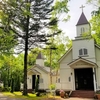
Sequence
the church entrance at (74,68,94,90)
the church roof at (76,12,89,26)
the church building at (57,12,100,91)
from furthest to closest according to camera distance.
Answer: the church roof at (76,12,89,26)
the church entrance at (74,68,94,90)
the church building at (57,12,100,91)

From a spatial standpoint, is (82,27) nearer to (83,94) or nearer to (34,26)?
(34,26)

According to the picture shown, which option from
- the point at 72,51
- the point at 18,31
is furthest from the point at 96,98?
the point at 18,31

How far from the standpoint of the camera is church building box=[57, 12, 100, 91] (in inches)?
751

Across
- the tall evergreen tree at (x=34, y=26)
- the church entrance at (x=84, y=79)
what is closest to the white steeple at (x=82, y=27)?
the tall evergreen tree at (x=34, y=26)

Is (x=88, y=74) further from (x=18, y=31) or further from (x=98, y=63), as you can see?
(x=18, y=31)

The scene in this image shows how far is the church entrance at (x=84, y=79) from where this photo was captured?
1978cm

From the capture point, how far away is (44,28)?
802 inches

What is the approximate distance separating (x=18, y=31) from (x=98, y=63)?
11.3 metres

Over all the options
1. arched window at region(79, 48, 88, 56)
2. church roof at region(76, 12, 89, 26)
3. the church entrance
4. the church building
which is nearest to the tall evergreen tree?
the church building

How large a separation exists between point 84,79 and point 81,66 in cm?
224

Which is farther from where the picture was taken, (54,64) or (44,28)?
(54,64)

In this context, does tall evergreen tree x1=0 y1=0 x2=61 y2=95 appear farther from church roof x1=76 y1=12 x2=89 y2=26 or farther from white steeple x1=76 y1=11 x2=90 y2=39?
church roof x1=76 y1=12 x2=89 y2=26

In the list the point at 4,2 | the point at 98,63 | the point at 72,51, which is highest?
the point at 4,2

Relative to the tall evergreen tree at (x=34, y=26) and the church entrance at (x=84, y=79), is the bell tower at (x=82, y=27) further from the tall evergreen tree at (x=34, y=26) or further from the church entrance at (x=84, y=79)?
the church entrance at (x=84, y=79)
